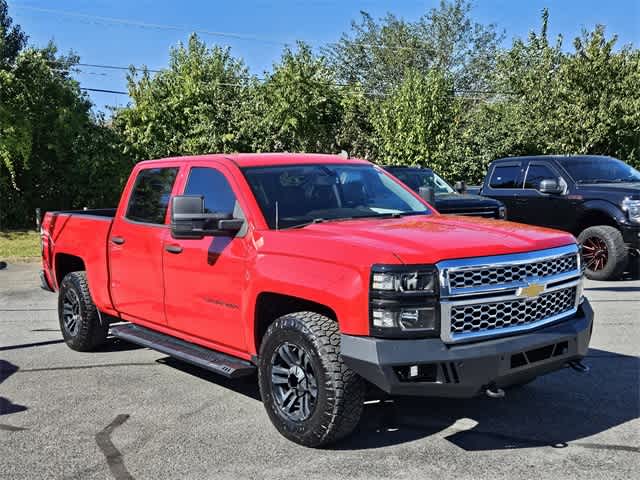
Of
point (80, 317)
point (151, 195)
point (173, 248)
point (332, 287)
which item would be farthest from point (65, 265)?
point (332, 287)

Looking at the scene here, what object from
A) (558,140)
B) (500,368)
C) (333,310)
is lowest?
(500,368)

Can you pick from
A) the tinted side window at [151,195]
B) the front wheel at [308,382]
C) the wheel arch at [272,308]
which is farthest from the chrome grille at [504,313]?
the tinted side window at [151,195]

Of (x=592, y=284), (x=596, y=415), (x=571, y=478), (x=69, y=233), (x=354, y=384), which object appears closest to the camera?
(x=571, y=478)

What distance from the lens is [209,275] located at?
5180 mm

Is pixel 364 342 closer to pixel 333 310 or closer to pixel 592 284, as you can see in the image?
pixel 333 310

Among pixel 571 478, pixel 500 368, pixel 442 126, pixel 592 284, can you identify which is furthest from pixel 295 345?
pixel 442 126

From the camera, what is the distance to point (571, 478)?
3.91 metres

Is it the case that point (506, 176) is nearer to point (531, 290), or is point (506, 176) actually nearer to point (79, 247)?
point (79, 247)

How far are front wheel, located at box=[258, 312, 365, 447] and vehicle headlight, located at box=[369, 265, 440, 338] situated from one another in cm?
39

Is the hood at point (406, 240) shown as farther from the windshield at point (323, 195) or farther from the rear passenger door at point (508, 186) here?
the rear passenger door at point (508, 186)

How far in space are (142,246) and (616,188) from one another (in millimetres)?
8285

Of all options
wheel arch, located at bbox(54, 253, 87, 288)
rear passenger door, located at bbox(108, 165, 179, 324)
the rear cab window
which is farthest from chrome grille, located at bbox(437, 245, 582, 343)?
the rear cab window

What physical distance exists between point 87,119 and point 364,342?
21903 millimetres

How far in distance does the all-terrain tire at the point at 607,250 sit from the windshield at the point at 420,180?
9.50 feet
